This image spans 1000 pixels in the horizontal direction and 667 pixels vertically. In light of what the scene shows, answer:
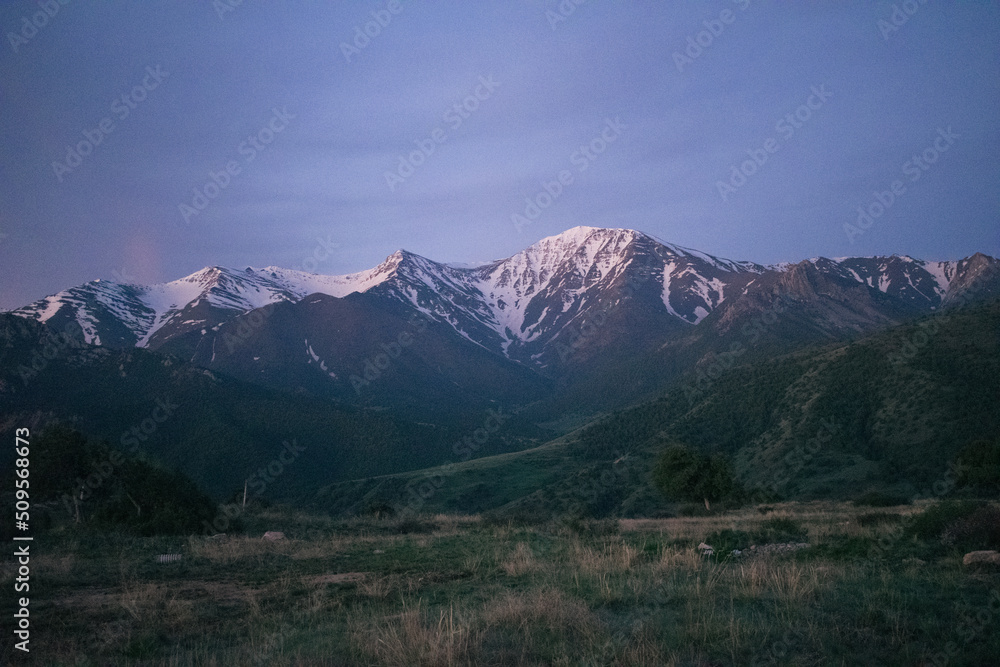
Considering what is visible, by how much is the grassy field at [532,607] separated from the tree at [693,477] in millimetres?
27478

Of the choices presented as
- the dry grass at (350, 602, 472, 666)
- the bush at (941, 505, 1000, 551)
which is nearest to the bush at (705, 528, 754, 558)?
the bush at (941, 505, 1000, 551)

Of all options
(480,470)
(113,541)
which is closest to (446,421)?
(480,470)

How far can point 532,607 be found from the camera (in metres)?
6.63

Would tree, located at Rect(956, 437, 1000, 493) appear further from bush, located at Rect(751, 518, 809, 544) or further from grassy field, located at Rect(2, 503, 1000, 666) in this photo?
grassy field, located at Rect(2, 503, 1000, 666)

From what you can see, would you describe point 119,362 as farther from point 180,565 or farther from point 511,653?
point 511,653

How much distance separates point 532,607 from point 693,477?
37022 mm

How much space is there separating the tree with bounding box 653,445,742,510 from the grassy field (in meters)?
27.5

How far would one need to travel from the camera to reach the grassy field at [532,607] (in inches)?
214

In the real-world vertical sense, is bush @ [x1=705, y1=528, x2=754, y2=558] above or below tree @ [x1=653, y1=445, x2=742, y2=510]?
above

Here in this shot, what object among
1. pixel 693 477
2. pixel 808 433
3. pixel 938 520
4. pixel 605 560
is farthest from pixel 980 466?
pixel 605 560

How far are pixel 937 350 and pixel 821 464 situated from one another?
908 inches

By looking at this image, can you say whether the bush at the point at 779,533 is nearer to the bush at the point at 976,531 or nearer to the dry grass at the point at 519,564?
the bush at the point at 976,531

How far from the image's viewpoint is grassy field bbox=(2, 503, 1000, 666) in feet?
17.9

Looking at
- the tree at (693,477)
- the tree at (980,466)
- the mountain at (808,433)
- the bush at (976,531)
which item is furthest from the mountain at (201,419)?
the bush at (976,531)
